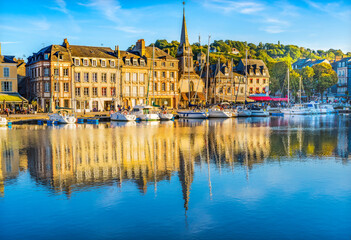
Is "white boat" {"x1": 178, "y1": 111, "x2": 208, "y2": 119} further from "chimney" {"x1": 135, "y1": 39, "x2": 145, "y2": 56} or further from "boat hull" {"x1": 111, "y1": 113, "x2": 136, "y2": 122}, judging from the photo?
"chimney" {"x1": 135, "y1": 39, "x2": 145, "y2": 56}

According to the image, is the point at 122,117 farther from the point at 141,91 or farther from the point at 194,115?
the point at 141,91

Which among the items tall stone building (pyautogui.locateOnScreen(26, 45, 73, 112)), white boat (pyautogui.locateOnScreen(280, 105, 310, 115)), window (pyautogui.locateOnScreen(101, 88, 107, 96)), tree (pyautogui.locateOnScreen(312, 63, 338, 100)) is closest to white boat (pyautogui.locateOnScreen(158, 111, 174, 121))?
window (pyautogui.locateOnScreen(101, 88, 107, 96))

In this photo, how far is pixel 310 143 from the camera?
111 feet

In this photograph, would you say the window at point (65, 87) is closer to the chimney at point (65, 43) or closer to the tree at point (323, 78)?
the chimney at point (65, 43)

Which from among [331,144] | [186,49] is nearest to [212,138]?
[331,144]

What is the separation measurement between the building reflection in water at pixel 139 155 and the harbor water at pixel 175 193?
7 centimetres

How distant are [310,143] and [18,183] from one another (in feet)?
79.4

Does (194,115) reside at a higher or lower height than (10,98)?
lower

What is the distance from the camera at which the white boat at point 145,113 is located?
2457 inches

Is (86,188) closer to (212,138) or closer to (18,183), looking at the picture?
(18,183)

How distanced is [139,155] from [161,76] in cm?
5461

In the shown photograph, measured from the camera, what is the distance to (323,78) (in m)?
120

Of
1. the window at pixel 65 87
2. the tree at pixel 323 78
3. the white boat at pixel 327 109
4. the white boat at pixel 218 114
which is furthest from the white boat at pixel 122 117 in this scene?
the tree at pixel 323 78

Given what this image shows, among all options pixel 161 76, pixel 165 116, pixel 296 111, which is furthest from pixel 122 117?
pixel 296 111
